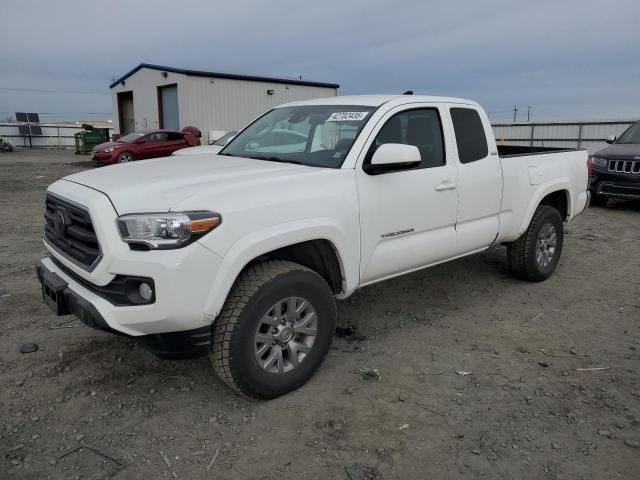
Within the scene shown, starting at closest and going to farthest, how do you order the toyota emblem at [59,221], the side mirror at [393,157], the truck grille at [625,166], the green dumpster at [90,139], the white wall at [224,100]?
the toyota emblem at [59,221], the side mirror at [393,157], the truck grille at [625,166], the white wall at [224,100], the green dumpster at [90,139]

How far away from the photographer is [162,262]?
2703mm

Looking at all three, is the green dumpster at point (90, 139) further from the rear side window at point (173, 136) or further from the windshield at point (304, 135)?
the windshield at point (304, 135)

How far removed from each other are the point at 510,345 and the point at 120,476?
2902 millimetres

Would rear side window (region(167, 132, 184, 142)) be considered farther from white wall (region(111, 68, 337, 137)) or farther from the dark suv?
the dark suv

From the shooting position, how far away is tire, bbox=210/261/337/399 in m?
3.00

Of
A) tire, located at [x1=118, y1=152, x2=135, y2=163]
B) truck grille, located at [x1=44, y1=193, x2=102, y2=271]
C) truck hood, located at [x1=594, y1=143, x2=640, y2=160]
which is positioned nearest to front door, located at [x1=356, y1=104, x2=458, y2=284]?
truck grille, located at [x1=44, y1=193, x2=102, y2=271]

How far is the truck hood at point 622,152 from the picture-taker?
9.62 metres

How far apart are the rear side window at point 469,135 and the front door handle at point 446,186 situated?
269 millimetres

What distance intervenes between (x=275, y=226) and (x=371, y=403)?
4.08 feet

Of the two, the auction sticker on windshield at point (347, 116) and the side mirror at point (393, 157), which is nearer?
the side mirror at point (393, 157)

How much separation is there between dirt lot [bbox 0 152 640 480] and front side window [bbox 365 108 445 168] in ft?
4.65

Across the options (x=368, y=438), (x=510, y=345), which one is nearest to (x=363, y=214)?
(x=368, y=438)

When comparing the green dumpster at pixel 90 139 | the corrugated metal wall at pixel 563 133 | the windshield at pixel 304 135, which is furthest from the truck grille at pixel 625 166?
the green dumpster at pixel 90 139

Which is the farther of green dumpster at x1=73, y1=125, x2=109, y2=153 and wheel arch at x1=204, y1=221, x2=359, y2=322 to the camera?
green dumpster at x1=73, y1=125, x2=109, y2=153
